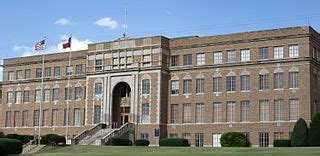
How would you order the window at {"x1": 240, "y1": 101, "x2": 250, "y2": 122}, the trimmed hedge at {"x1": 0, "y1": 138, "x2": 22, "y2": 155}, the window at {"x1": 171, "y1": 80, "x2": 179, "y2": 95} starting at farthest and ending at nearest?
the window at {"x1": 171, "y1": 80, "x2": 179, "y2": 95} < the window at {"x1": 240, "y1": 101, "x2": 250, "y2": 122} < the trimmed hedge at {"x1": 0, "y1": 138, "x2": 22, "y2": 155}

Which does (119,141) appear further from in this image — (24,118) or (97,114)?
(24,118)

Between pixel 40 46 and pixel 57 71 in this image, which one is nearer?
pixel 40 46

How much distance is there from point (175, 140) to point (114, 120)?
12.6 metres

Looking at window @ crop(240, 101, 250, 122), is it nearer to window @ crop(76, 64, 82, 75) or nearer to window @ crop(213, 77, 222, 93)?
window @ crop(213, 77, 222, 93)

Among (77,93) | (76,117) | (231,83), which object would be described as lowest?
(76,117)

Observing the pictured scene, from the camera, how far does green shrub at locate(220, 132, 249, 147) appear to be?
205 feet

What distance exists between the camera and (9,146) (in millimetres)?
54031

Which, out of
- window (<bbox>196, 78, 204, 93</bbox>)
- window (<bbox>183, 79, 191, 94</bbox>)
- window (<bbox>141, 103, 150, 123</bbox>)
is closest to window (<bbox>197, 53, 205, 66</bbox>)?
window (<bbox>196, 78, 204, 93</bbox>)

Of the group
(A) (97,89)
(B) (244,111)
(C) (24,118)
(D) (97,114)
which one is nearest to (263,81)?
(B) (244,111)

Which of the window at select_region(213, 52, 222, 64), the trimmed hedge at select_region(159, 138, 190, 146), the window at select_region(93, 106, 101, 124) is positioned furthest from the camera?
the window at select_region(93, 106, 101, 124)

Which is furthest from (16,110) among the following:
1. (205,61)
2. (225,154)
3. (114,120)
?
(225,154)

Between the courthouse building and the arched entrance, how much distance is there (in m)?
0.12

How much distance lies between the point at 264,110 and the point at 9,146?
2653 cm

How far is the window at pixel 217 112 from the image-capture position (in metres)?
66.8
